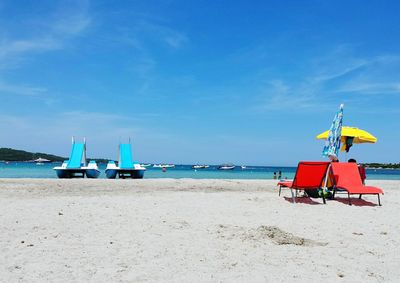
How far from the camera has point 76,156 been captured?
86.5ft

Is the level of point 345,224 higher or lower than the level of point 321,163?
lower

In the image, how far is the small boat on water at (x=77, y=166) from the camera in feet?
80.3

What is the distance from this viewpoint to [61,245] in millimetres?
4387

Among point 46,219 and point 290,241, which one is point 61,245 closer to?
point 46,219

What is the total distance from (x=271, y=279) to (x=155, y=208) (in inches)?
172

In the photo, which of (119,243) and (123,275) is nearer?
(123,275)

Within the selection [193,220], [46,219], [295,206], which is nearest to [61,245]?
[46,219]

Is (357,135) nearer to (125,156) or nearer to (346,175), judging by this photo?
(346,175)

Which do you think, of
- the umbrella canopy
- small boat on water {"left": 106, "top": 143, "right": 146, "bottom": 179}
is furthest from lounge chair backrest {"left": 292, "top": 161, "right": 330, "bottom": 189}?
small boat on water {"left": 106, "top": 143, "right": 146, "bottom": 179}

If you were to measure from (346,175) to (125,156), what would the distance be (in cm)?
1889

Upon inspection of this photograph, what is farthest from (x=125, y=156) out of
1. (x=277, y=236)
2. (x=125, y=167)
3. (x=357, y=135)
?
(x=277, y=236)

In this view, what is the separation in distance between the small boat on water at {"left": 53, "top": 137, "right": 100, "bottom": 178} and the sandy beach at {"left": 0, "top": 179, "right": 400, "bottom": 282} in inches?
693

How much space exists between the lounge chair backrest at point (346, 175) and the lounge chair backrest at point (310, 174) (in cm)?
51

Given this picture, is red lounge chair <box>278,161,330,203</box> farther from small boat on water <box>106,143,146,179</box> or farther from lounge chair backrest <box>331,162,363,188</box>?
small boat on water <box>106,143,146,179</box>
